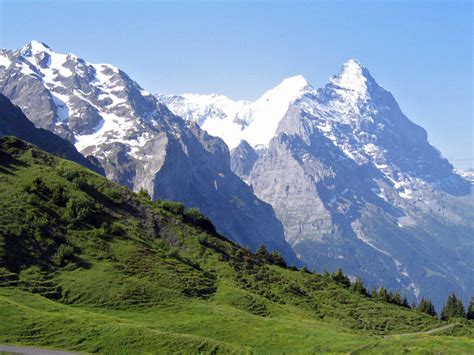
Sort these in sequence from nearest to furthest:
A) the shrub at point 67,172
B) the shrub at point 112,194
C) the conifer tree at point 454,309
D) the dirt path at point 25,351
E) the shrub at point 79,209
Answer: the dirt path at point 25,351, the shrub at point 79,209, the shrub at point 67,172, the shrub at point 112,194, the conifer tree at point 454,309

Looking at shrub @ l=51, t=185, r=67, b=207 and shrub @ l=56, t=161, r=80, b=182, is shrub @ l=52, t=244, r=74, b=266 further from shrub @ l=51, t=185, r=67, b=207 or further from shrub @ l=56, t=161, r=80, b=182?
shrub @ l=56, t=161, r=80, b=182

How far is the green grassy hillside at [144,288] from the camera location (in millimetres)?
64500

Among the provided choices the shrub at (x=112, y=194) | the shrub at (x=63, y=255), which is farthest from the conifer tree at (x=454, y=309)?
the shrub at (x=63, y=255)

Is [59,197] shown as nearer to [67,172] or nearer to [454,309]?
[67,172]

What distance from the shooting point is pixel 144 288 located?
270 feet

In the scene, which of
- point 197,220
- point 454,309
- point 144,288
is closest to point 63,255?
point 144,288

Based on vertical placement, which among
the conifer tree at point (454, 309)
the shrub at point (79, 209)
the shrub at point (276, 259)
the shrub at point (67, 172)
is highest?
the conifer tree at point (454, 309)

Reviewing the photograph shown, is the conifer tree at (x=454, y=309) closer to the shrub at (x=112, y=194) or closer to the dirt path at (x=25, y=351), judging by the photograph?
the shrub at (x=112, y=194)

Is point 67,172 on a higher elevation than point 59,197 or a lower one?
higher

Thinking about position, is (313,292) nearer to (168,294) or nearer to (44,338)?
(168,294)

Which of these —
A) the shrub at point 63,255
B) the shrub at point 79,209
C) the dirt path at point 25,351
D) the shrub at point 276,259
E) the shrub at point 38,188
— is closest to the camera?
the dirt path at point 25,351

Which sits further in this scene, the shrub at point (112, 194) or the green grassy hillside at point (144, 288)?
the shrub at point (112, 194)

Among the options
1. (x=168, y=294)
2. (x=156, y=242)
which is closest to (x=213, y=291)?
(x=168, y=294)

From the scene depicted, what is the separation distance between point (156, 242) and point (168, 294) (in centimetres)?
2373
